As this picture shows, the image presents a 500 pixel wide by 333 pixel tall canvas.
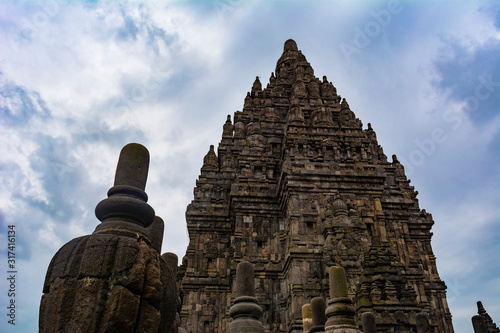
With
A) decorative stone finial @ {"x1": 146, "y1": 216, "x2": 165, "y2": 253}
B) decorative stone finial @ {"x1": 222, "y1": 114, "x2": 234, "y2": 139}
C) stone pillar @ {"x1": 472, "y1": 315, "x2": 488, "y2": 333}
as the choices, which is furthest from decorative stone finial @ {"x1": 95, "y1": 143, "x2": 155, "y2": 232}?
decorative stone finial @ {"x1": 222, "y1": 114, "x2": 234, "y2": 139}

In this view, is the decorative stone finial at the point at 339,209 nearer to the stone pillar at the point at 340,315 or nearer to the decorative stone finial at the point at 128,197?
the stone pillar at the point at 340,315

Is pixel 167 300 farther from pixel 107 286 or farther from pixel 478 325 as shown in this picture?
pixel 478 325

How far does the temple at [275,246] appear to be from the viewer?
3.40m

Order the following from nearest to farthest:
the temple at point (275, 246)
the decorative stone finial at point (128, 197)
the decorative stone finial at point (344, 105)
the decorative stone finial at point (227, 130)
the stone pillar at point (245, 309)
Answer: the temple at point (275, 246) → the decorative stone finial at point (128, 197) → the stone pillar at point (245, 309) → the decorative stone finial at point (344, 105) → the decorative stone finial at point (227, 130)

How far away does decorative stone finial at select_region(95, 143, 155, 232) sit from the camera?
405cm

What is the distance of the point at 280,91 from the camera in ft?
94.2

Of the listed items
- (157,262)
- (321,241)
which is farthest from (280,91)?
Answer: (157,262)

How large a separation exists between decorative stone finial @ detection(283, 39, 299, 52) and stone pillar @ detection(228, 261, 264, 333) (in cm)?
2915

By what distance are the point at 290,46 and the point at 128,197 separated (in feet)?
106

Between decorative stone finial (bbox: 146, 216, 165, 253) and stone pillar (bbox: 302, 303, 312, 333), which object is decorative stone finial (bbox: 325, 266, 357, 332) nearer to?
stone pillar (bbox: 302, 303, 312, 333)

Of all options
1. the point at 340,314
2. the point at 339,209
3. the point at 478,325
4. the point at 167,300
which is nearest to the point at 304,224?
the point at 339,209

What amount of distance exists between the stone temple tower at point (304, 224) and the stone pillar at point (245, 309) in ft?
17.9

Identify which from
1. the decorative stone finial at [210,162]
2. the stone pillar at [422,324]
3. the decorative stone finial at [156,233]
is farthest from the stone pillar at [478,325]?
the decorative stone finial at [210,162]

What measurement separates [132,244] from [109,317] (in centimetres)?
67
